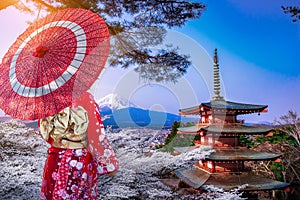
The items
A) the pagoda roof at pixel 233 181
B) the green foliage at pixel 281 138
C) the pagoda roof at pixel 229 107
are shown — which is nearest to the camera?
the pagoda roof at pixel 233 181

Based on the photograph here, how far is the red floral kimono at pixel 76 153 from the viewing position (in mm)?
1002

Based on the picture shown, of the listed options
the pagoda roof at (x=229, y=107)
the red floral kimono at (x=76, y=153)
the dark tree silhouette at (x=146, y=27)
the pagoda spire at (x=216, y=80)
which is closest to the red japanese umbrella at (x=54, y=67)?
the red floral kimono at (x=76, y=153)

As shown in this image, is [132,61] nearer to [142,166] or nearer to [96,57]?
[142,166]

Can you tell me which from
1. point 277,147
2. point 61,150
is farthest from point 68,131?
point 277,147

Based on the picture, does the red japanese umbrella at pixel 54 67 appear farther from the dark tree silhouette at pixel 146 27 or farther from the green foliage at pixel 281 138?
the green foliage at pixel 281 138

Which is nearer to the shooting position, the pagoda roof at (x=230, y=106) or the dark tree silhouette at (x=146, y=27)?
the dark tree silhouette at (x=146, y=27)

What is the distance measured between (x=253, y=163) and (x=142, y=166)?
8.84 m

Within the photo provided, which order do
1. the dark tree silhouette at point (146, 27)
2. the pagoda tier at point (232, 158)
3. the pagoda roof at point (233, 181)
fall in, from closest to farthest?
the dark tree silhouette at point (146, 27) → the pagoda roof at point (233, 181) → the pagoda tier at point (232, 158)

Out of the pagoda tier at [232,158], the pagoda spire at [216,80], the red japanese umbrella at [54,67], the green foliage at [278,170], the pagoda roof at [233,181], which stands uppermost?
the pagoda spire at [216,80]

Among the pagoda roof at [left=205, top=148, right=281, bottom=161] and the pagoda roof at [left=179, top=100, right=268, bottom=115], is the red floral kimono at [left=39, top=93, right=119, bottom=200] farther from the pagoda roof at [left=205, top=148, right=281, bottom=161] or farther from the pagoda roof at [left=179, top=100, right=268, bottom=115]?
the pagoda roof at [left=179, top=100, right=268, bottom=115]

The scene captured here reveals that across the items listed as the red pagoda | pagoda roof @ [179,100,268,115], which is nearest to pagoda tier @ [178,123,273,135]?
the red pagoda

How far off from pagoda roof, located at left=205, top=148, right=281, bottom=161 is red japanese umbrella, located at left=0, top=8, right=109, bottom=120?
6.43m

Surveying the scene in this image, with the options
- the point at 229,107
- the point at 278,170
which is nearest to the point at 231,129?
the point at 229,107

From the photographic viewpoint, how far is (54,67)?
99 cm
